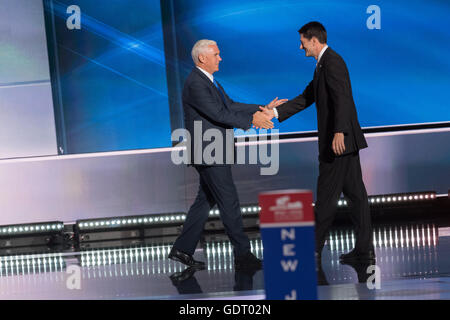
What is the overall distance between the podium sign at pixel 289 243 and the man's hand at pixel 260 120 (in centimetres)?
249

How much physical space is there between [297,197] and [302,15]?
475cm

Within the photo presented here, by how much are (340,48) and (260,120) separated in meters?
2.33

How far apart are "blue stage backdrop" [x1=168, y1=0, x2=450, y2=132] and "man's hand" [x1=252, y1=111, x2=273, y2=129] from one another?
1983 mm

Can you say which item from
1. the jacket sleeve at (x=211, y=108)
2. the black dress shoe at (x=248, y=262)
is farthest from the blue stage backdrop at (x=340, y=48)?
the black dress shoe at (x=248, y=262)

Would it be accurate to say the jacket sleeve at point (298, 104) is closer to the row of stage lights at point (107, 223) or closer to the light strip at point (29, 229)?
the row of stage lights at point (107, 223)

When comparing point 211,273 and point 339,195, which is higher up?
point 339,195

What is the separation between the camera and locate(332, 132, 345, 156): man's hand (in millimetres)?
4301

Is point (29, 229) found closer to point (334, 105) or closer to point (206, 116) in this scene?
point (206, 116)

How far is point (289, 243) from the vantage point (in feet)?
7.39

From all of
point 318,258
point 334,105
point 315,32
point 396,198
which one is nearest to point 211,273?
point 318,258

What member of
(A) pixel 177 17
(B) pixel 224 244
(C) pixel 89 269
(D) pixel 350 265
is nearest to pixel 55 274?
(C) pixel 89 269

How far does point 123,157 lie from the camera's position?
6512mm

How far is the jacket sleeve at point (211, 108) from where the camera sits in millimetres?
4387

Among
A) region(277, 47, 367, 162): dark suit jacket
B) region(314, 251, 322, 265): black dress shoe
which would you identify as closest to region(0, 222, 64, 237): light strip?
region(314, 251, 322, 265): black dress shoe
